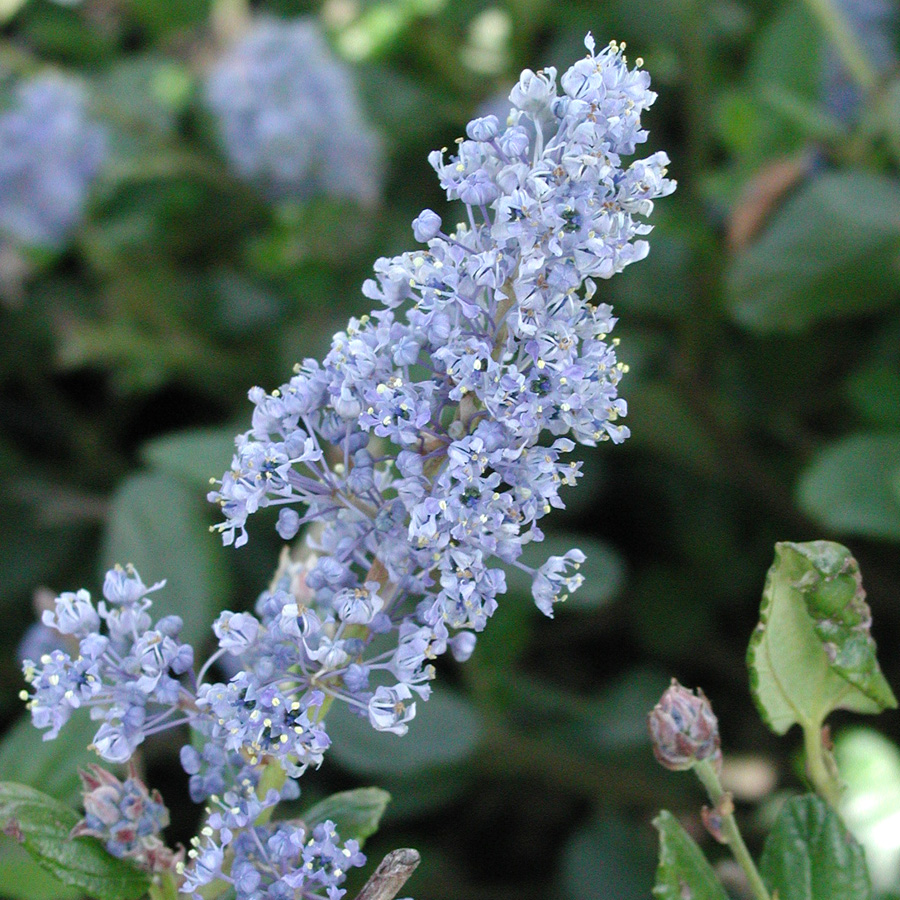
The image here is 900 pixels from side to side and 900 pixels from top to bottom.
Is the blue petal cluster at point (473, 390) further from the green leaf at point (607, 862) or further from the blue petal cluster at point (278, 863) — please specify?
the green leaf at point (607, 862)

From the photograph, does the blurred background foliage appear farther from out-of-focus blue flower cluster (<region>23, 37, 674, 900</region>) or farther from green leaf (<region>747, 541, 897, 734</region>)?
out-of-focus blue flower cluster (<region>23, 37, 674, 900</region>)

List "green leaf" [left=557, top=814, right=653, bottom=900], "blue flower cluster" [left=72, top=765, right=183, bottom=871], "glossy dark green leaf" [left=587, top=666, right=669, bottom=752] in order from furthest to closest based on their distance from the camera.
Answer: "glossy dark green leaf" [left=587, top=666, right=669, bottom=752] < "green leaf" [left=557, top=814, right=653, bottom=900] < "blue flower cluster" [left=72, top=765, right=183, bottom=871]

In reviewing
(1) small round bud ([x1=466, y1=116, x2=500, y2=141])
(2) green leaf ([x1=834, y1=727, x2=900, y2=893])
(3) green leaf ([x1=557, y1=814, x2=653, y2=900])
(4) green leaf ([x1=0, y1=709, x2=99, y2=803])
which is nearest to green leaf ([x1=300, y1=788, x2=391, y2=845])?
(4) green leaf ([x1=0, y1=709, x2=99, y2=803])

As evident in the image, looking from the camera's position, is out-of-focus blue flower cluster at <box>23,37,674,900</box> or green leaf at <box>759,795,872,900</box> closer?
out-of-focus blue flower cluster at <box>23,37,674,900</box>

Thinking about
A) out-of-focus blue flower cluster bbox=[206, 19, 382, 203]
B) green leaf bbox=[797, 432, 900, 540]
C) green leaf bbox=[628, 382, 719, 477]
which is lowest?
green leaf bbox=[797, 432, 900, 540]

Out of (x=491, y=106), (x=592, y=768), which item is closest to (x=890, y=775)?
(x=592, y=768)

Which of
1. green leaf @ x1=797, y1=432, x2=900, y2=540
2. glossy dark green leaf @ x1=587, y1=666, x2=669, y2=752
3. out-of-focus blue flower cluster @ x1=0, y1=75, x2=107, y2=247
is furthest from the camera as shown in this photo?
out-of-focus blue flower cluster @ x1=0, y1=75, x2=107, y2=247

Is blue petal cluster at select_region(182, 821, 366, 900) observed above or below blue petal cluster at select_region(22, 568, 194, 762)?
below

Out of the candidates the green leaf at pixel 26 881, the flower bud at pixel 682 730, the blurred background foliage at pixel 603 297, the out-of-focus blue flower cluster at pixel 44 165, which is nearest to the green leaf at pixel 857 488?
the blurred background foliage at pixel 603 297

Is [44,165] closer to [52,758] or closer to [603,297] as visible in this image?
[603,297]

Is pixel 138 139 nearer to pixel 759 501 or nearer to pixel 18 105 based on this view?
pixel 18 105
